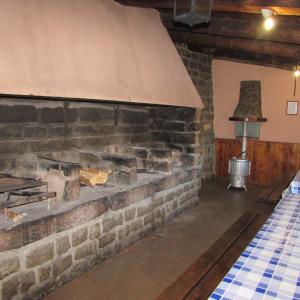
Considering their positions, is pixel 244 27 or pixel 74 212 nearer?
pixel 74 212

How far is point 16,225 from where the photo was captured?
2.24m

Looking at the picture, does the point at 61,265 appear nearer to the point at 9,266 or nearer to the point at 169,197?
the point at 9,266

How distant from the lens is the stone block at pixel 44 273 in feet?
8.09

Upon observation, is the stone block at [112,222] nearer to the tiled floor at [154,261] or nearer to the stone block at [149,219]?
the tiled floor at [154,261]

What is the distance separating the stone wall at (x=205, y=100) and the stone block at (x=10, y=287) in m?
4.47

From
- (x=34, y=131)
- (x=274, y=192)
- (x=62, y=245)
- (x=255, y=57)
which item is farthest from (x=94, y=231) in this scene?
(x=255, y=57)

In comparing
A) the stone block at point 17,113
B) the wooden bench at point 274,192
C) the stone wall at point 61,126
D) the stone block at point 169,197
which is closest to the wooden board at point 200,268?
the wooden bench at point 274,192

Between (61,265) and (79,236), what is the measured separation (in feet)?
0.90

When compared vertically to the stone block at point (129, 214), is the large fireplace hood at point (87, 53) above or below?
Result: above

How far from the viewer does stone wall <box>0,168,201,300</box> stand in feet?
7.53

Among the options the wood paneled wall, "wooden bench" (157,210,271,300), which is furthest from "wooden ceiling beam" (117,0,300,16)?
the wood paneled wall

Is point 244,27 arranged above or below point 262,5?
above

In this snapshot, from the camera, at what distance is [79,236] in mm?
2795

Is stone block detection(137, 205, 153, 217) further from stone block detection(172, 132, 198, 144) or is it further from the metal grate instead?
the metal grate
